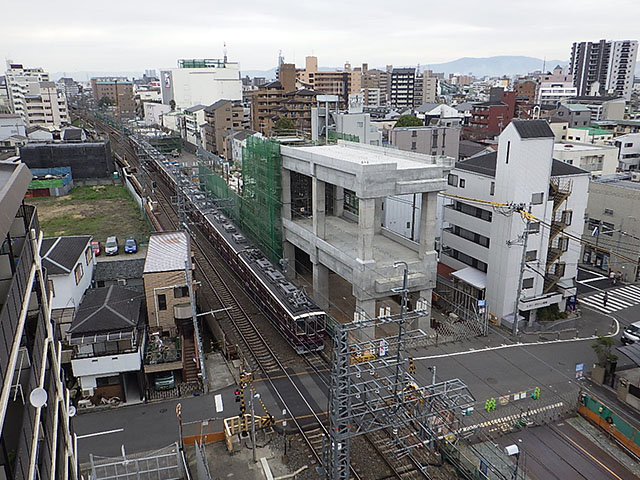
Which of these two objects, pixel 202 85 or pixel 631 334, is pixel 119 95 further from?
pixel 631 334

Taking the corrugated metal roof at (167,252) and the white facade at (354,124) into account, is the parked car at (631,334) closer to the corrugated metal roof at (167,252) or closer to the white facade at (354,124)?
the corrugated metal roof at (167,252)

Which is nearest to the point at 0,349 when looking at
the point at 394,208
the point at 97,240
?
the point at 394,208

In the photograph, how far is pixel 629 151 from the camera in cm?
5647

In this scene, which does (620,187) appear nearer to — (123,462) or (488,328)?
(488,328)

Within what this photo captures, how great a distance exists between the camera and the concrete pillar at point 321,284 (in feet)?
103

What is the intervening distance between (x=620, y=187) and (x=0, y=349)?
4122 centimetres

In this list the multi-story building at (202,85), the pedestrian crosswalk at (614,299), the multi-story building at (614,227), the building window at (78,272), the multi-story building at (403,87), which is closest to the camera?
the building window at (78,272)

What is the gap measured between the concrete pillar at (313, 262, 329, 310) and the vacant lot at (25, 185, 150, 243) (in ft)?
67.5

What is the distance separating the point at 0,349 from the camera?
24.1ft

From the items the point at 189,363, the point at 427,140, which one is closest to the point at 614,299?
the point at 189,363

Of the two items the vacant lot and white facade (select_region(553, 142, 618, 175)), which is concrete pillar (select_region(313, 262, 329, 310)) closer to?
the vacant lot

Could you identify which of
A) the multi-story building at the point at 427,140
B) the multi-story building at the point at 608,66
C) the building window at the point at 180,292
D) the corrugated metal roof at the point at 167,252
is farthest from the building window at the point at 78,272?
the multi-story building at the point at 608,66

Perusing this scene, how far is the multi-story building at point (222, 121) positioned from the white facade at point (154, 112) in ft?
140

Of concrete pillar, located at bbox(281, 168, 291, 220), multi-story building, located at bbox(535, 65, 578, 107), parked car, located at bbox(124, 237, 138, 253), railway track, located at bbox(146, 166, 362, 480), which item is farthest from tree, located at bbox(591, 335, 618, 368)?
multi-story building, located at bbox(535, 65, 578, 107)
